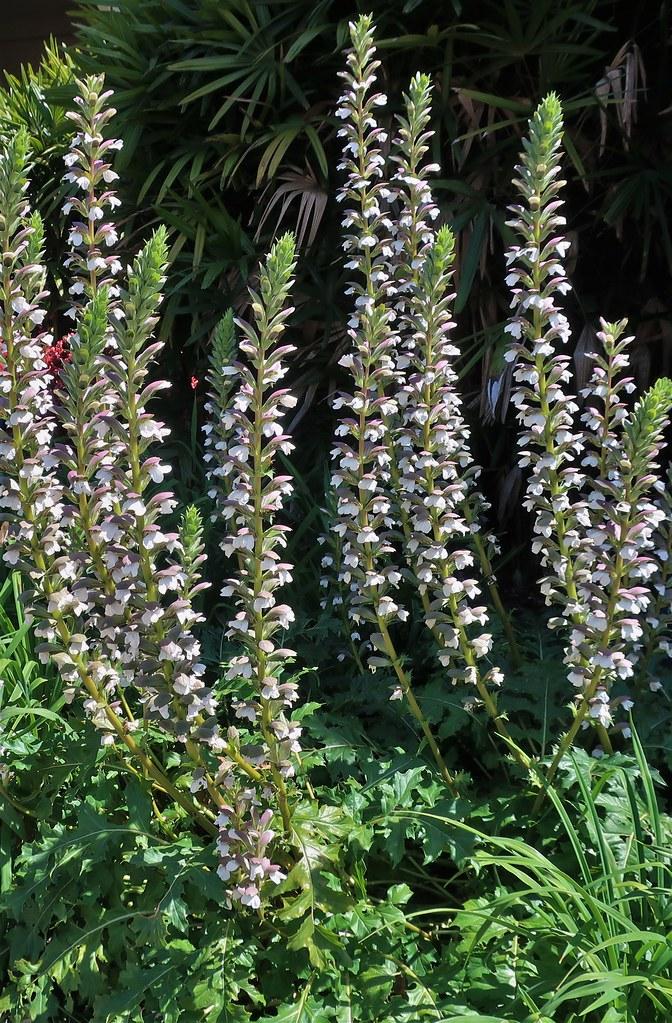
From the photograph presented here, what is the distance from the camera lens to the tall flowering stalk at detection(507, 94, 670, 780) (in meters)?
1.88

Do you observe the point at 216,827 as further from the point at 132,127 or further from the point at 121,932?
the point at 132,127

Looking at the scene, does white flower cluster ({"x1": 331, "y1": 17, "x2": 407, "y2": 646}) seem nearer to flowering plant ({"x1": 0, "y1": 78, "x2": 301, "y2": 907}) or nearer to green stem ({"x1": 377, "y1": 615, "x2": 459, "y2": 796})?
green stem ({"x1": 377, "y1": 615, "x2": 459, "y2": 796})

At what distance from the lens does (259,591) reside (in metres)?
1.74

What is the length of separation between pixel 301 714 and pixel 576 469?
86cm

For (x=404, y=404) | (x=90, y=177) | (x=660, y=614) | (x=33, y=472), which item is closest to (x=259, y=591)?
(x=33, y=472)

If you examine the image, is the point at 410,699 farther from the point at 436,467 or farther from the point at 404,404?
the point at 404,404

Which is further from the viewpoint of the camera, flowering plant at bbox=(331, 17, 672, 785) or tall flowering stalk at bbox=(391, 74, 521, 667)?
tall flowering stalk at bbox=(391, 74, 521, 667)

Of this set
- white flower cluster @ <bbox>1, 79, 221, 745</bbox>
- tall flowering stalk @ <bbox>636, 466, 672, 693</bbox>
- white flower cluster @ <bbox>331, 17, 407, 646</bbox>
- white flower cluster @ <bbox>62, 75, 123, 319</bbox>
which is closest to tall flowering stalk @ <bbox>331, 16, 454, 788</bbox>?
white flower cluster @ <bbox>331, 17, 407, 646</bbox>

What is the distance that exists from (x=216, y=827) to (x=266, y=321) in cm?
111

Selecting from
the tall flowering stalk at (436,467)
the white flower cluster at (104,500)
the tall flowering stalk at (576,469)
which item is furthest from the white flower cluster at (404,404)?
the white flower cluster at (104,500)

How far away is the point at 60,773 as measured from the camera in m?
2.20

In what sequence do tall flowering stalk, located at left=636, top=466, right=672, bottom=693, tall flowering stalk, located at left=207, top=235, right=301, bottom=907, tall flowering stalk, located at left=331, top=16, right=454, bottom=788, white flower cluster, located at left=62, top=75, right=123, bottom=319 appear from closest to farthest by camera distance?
tall flowering stalk, located at left=207, top=235, right=301, bottom=907 < white flower cluster, located at left=62, top=75, right=123, bottom=319 < tall flowering stalk, located at left=331, top=16, right=454, bottom=788 < tall flowering stalk, located at left=636, top=466, right=672, bottom=693

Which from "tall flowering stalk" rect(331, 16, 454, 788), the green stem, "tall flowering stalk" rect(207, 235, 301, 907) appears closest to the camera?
"tall flowering stalk" rect(207, 235, 301, 907)

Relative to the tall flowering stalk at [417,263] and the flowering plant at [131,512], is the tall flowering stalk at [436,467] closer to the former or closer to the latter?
the tall flowering stalk at [417,263]
